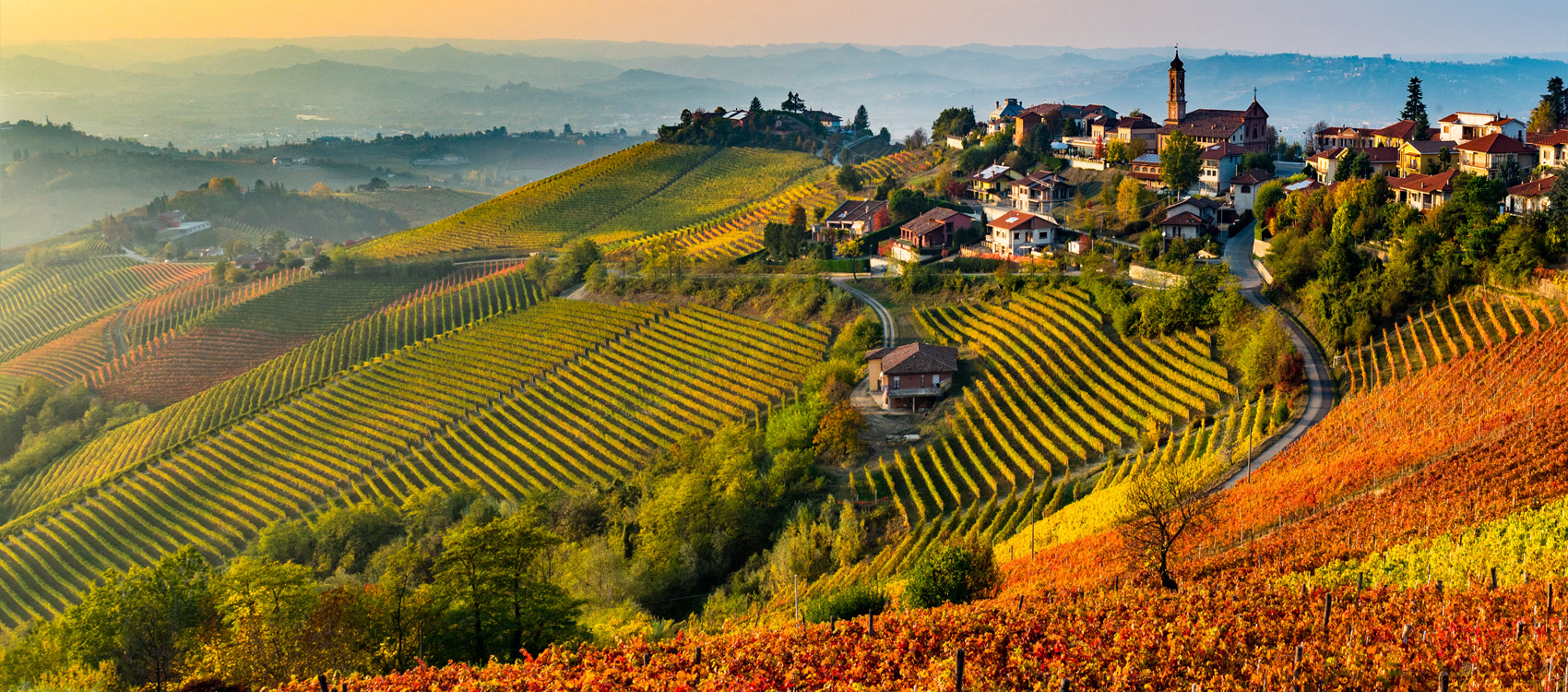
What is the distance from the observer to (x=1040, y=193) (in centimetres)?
6481

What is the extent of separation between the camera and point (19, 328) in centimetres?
10744

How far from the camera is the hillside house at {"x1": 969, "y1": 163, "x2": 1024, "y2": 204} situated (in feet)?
229

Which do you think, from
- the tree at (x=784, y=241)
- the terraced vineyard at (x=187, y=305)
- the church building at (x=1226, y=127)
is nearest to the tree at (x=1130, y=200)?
the church building at (x=1226, y=127)

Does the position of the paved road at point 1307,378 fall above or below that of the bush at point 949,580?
above

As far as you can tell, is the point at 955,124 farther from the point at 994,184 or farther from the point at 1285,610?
the point at 1285,610

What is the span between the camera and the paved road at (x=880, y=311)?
5091 centimetres

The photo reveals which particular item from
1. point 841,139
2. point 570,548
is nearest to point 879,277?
point 570,548

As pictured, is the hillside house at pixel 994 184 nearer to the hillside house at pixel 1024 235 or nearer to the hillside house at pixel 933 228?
the hillside house at pixel 933 228

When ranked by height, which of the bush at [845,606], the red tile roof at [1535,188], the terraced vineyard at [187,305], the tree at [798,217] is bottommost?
the terraced vineyard at [187,305]

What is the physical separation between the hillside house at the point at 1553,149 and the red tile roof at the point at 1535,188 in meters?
5.25

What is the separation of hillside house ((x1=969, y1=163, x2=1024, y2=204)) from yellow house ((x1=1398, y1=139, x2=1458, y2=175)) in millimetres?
23017

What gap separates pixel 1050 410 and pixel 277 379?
5102 centimetres

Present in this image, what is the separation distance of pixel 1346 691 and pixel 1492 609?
12.5ft

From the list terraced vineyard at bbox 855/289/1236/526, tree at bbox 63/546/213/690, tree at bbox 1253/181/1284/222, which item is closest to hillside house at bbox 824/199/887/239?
tree at bbox 1253/181/1284/222
